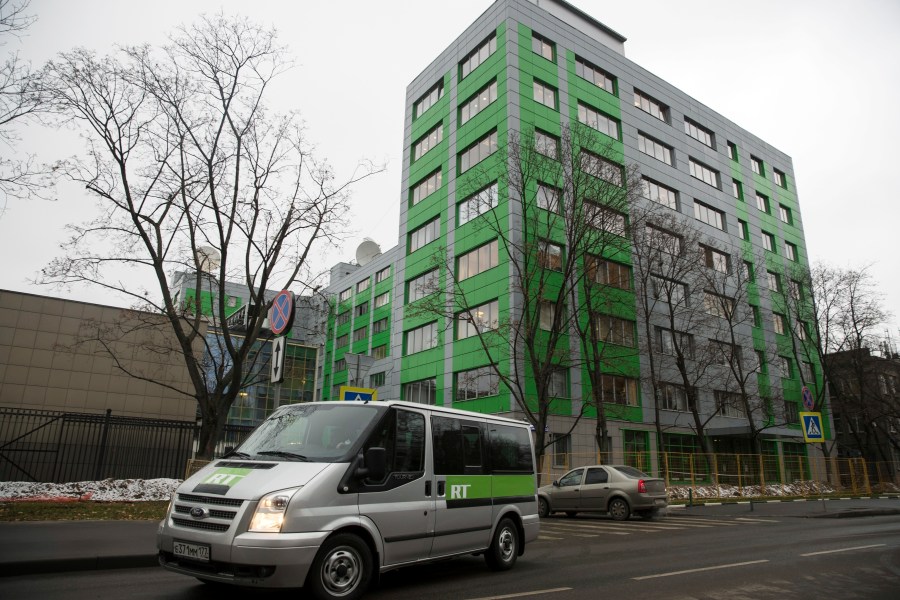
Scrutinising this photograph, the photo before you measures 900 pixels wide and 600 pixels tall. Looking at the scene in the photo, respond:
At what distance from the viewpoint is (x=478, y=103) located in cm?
3675

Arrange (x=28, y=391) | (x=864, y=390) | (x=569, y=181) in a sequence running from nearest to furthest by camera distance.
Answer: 1. (x=28, y=391)
2. (x=569, y=181)
3. (x=864, y=390)

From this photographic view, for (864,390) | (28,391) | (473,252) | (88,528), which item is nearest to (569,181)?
(473,252)

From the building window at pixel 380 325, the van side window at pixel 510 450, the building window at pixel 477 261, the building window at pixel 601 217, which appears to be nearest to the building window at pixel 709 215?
the building window at pixel 477 261

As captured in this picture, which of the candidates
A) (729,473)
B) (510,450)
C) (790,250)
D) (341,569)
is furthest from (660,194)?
(341,569)

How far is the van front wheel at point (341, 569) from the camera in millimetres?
5297

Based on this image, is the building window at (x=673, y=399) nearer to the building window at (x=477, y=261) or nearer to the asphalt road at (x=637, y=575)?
the building window at (x=477, y=261)

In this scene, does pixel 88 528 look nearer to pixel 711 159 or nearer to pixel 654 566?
pixel 654 566

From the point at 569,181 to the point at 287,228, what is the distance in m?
13.1

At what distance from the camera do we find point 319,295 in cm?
1938

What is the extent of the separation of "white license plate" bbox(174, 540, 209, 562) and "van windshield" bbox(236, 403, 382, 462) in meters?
1.06

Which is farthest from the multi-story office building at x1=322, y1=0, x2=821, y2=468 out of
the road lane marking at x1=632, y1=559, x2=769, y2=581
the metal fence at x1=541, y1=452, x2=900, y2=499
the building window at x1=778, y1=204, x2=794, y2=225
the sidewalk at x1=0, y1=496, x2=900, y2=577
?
the sidewalk at x1=0, y1=496, x2=900, y2=577

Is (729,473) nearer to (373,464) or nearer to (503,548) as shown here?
(503,548)

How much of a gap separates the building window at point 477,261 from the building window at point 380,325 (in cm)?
2375

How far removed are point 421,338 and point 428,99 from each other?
19.0 metres
